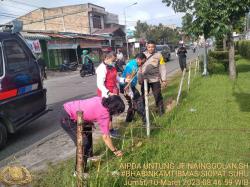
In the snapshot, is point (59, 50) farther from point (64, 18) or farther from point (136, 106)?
point (136, 106)

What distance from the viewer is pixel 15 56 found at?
7398 mm

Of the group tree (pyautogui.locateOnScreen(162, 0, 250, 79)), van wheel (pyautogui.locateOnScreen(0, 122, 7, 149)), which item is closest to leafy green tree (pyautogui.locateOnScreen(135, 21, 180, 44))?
tree (pyautogui.locateOnScreen(162, 0, 250, 79))

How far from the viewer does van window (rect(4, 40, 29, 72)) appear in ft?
23.5

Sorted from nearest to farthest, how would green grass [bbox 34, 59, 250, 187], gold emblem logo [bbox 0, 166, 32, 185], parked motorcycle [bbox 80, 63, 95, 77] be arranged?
green grass [bbox 34, 59, 250, 187], gold emblem logo [bbox 0, 166, 32, 185], parked motorcycle [bbox 80, 63, 95, 77]

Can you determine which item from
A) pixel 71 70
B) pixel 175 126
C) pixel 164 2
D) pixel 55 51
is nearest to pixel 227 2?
pixel 175 126

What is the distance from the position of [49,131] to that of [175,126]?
2.89 m

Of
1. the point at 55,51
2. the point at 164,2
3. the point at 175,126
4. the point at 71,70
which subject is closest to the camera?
the point at 175,126

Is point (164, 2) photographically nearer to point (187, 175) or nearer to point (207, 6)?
point (207, 6)

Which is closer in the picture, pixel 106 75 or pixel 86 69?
pixel 106 75

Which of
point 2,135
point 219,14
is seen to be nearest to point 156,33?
point 219,14

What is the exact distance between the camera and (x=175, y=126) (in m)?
7.10

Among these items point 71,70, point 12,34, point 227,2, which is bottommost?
point 71,70

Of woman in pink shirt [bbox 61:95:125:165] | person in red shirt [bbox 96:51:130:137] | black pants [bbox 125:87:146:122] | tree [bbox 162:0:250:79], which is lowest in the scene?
black pants [bbox 125:87:146:122]

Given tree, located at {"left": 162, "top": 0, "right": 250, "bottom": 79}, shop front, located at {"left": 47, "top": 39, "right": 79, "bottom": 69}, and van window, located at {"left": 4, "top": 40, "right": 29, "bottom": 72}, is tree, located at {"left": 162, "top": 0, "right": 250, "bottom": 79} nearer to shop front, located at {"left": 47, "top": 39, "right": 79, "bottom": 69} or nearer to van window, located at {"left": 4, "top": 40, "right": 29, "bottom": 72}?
van window, located at {"left": 4, "top": 40, "right": 29, "bottom": 72}
